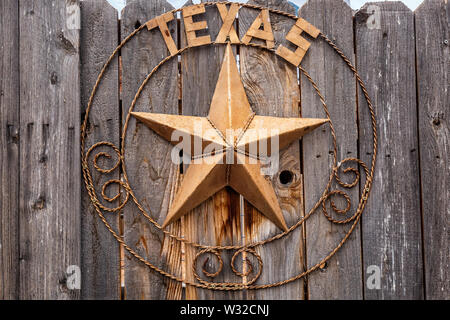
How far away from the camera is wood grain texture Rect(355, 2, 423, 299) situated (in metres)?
1.79

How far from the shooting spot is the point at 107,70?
1.77 meters

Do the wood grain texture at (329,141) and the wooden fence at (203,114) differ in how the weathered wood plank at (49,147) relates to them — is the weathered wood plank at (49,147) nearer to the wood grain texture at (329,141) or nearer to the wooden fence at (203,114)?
the wooden fence at (203,114)

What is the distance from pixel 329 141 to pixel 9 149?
4.39ft

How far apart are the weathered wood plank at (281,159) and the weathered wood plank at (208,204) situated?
0.08m

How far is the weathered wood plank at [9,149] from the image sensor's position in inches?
66.6

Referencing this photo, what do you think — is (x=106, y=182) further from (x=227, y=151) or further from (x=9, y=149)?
(x=227, y=151)

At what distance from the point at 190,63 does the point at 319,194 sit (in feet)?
2.58

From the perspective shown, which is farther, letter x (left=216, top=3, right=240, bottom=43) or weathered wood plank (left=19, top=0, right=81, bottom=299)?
letter x (left=216, top=3, right=240, bottom=43)

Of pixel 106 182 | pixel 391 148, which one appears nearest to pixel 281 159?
pixel 391 148

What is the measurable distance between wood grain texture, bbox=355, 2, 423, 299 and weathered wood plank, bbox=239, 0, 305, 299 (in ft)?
0.96

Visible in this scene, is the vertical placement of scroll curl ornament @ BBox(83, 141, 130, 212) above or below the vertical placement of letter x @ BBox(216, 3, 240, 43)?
below

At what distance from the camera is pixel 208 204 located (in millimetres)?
1769

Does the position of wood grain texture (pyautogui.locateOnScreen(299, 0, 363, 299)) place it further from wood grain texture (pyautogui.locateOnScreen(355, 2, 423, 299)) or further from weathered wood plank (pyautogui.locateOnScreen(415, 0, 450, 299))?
weathered wood plank (pyautogui.locateOnScreen(415, 0, 450, 299))

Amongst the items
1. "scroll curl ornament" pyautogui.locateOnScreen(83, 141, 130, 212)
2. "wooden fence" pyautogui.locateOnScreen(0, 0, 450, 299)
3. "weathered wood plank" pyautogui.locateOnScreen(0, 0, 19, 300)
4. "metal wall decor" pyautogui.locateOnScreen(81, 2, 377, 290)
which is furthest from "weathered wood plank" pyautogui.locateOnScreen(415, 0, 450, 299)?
"weathered wood plank" pyautogui.locateOnScreen(0, 0, 19, 300)
